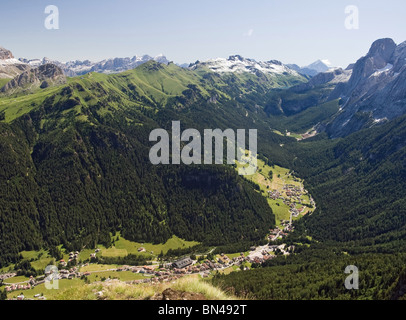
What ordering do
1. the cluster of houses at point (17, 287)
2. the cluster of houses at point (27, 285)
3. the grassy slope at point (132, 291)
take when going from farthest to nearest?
the cluster of houses at point (27, 285)
the cluster of houses at point (17, 287)
the grassy slope at point (132, 291)

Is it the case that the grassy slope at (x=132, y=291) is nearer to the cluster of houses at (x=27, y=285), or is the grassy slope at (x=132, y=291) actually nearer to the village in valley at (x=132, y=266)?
the village in valley at (x=132, y=266)

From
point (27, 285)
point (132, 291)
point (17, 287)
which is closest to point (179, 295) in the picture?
point (132, 291)

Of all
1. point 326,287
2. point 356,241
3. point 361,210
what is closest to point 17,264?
point 326,287

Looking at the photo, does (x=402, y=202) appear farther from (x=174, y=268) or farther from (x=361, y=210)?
(x=174, y=268)

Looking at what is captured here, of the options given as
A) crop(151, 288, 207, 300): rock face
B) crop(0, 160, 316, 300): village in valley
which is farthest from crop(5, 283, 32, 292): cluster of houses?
crop(151, 288, 207, 300): rock face

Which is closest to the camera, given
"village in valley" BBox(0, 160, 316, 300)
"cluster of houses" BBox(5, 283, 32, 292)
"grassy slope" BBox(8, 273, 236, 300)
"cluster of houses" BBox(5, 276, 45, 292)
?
"grassy slope" BBox(8, 273, 236, 300)

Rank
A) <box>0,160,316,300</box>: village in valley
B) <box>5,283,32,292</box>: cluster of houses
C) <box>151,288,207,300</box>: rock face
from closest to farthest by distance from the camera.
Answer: <box>151,288,207,300</box>: rock face
<box>5,283,32,292</box>: cluster of houses
<box>0,160,316,300</box>: village in valley

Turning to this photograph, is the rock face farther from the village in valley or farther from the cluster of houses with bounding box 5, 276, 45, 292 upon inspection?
the cluster of houses with bounding box 5, 276, 45, 292

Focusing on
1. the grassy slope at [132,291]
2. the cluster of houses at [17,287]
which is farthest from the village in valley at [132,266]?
the grassy slope at [132,291]

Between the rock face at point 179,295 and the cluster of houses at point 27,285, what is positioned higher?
the rock face at point 179,295

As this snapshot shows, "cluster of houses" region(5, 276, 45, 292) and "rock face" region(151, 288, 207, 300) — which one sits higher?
"rock face" region(151, 288, 207, 300)
